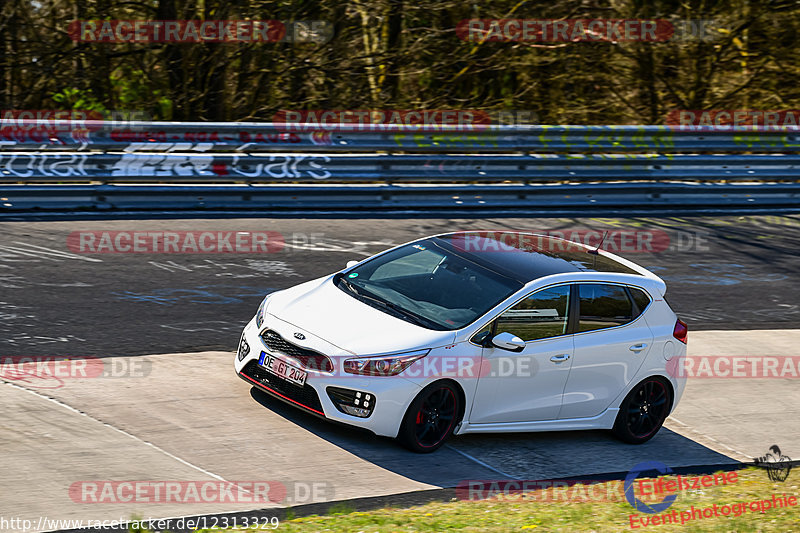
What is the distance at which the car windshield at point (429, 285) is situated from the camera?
7.52m

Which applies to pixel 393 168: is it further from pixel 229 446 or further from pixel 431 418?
pixel 229 446

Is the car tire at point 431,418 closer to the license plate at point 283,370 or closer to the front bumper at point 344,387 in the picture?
the front bumper at point 344,387

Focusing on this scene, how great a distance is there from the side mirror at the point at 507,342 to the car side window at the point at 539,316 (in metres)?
0.09

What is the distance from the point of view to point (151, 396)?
763 cm

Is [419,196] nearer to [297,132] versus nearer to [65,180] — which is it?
[297,132]

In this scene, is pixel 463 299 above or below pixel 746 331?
above

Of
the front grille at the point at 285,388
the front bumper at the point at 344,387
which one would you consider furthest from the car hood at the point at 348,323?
the front grille at the point at 285,388

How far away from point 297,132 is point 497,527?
9172 millimetres

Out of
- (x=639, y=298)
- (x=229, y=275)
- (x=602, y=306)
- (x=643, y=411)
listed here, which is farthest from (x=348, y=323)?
(x=229, y=275)

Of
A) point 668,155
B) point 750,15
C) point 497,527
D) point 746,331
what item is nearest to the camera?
point 497,527

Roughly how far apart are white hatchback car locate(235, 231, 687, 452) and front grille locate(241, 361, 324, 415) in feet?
0.04

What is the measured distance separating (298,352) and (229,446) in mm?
841

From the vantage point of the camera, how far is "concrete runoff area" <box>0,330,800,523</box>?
613 centimetres

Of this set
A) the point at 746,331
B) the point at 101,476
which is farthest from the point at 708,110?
the point at 101,476
